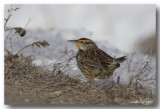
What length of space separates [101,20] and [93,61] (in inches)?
17.0

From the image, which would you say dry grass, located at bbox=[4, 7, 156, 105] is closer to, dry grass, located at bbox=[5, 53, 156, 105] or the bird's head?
dry grass, located at bbox=[5, 53, 156, 105]

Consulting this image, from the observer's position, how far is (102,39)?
6371 mm

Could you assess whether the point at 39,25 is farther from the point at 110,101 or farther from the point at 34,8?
the point at 110,101

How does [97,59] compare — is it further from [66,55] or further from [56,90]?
[56,90]

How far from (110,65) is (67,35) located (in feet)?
1.67

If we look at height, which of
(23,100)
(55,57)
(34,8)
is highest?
(34,8)

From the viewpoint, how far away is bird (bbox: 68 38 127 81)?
20.4 ft

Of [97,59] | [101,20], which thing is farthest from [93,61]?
[101,20]

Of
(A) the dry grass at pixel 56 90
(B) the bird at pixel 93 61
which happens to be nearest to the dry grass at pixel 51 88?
(A) the dry grass at pixel 56 90

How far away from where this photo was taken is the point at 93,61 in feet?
20.5

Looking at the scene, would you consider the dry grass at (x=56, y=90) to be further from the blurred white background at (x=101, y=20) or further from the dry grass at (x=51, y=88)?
the blurred white background at (x=101, y=20)

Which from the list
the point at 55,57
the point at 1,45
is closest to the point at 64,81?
the point at 55,57

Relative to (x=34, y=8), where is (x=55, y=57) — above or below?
below

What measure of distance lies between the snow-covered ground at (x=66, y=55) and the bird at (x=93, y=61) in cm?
5
